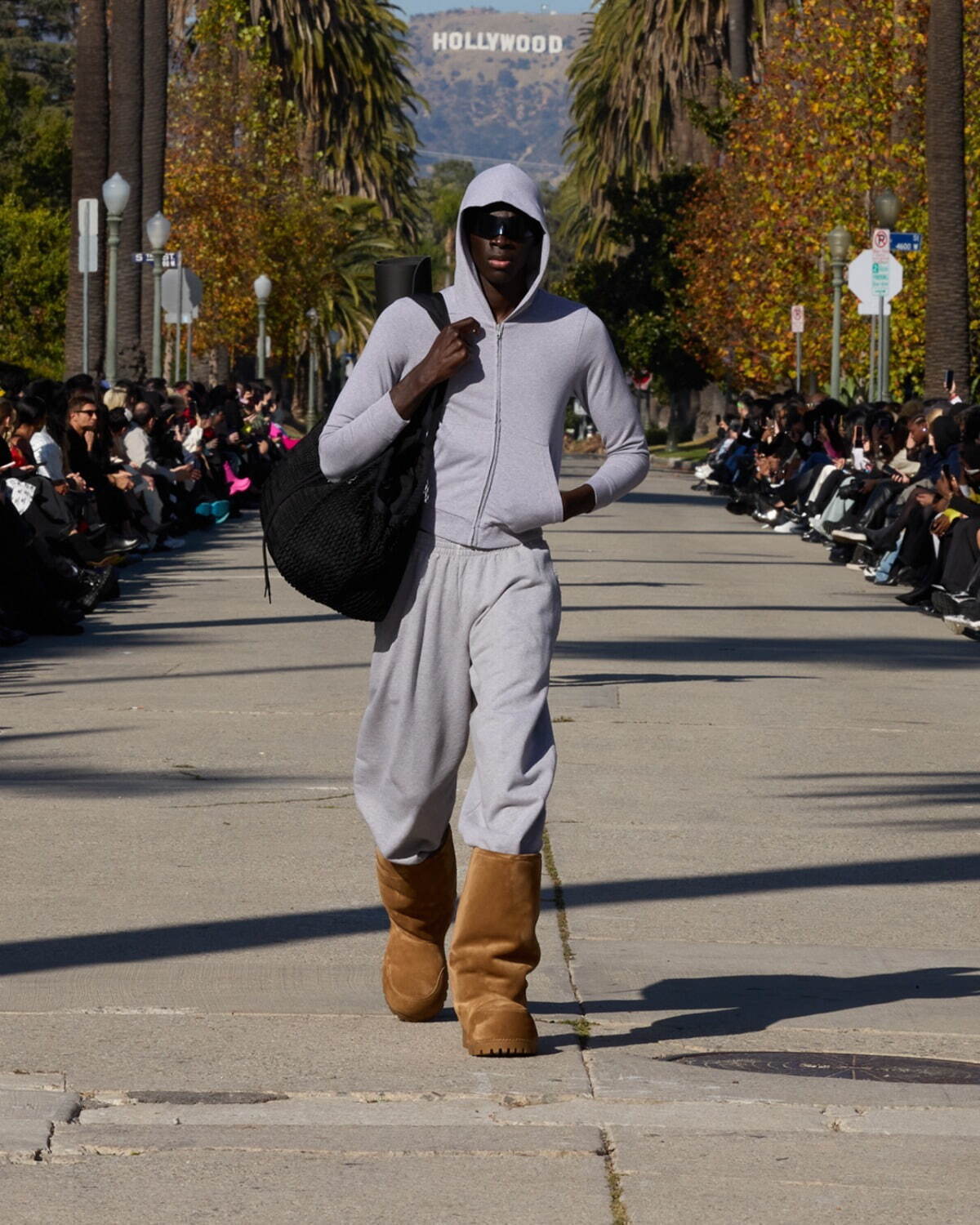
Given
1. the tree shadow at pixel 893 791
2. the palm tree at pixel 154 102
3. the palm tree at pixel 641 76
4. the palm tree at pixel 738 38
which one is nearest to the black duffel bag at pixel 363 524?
the tree shadow at pixel 893 791

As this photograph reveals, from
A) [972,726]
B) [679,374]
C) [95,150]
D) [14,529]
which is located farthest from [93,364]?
[679,374]

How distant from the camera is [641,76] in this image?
73.2 m

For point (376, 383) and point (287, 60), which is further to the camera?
point (287, 60)

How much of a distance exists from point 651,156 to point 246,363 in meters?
13.9

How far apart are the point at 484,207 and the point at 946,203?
987 inches

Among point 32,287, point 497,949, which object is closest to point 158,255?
point 32,287

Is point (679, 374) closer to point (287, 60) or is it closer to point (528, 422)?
point (287, 60)

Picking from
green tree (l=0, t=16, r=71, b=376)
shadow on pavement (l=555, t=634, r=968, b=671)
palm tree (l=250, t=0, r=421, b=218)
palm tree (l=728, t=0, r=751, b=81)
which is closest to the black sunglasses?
shadow on pavement (l=555, t=634, r=968, b=671)

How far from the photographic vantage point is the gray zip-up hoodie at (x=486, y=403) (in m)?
5.93

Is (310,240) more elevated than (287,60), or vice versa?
(287,60)

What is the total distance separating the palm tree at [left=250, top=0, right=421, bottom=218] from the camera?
69875 mm

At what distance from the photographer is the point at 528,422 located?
19.7 feet

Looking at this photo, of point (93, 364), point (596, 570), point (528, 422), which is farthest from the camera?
point (93, 364)

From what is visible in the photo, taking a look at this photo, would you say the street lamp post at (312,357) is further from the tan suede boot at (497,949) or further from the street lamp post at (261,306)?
the tan suede boot at (497,949)
